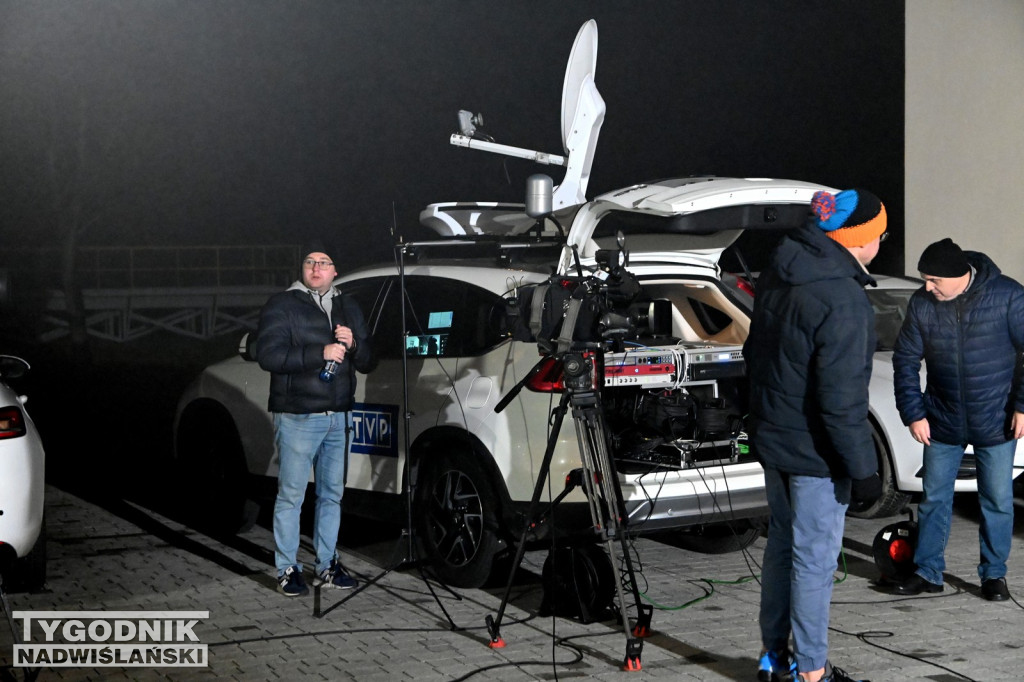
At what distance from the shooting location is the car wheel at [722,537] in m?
7.18

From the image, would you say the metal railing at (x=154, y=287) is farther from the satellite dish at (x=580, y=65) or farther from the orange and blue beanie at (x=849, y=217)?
the orange and blue beanie at (x=849, y=217)

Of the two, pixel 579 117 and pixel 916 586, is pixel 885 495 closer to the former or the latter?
pixel 916 586

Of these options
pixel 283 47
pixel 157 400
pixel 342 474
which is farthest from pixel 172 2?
pixel 342 474

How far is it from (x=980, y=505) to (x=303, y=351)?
3.36 m

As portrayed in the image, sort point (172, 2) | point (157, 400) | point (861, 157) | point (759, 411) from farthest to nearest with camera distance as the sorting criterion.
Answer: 1. point (172, 2)
2. point (157, 400)
3. point (861, 157)
4. point (759, 411)

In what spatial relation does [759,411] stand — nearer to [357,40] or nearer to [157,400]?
[157,400]

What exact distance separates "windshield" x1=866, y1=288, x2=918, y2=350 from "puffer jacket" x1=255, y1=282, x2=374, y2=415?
11.8 ft

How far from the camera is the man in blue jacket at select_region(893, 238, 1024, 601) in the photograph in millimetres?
6016

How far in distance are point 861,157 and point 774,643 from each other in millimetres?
11041

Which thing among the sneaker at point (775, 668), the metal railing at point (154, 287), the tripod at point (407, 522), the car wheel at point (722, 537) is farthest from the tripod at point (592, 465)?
the metal railing at point (154, 287)

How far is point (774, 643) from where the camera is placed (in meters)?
4.68

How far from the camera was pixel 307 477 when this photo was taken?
6.41 metres

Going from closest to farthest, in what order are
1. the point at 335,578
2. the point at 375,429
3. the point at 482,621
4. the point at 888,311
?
the point at 482,621, the point at 335,578, the point at 375,429, the point at 888,311

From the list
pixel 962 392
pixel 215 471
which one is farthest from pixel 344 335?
pixel 962 392
